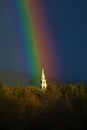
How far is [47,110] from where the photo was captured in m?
42.4

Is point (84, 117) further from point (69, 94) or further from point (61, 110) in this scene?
point (69, 94)

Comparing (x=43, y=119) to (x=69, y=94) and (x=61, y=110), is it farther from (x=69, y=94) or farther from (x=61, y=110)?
(x=69, y=94)

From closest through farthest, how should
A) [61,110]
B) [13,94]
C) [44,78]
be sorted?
[61,110] → [13,94] → [44,78]

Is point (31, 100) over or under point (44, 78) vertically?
under

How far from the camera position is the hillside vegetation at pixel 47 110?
39.1 metres

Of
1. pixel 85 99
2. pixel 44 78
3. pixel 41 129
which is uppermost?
pixel 44 78

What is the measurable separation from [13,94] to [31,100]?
3497 mm

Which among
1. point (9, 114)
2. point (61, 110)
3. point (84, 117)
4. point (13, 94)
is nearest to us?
point (84, 117)

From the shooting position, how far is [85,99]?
42.2 m

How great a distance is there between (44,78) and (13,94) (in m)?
112

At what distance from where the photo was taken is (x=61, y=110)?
40938 millimetres

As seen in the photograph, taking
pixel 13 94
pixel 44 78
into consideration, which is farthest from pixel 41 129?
pixel 44 78

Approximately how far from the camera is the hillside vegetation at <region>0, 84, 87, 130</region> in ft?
128

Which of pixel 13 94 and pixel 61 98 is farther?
pixel 13 94
